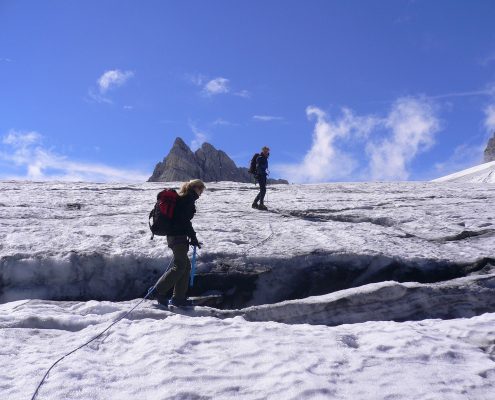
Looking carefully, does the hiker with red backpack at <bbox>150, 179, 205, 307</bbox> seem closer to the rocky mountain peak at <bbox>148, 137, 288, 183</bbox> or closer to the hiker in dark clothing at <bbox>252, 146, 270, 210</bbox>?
the hiker in dark clothing at <bbox>252, 146, 270, 210</bbox>

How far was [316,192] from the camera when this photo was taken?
62.1 feet

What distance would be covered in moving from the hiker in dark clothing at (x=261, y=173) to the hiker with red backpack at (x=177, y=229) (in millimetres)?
6756

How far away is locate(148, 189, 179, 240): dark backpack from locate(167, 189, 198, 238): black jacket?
98 mm

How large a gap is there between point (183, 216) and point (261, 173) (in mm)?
7130

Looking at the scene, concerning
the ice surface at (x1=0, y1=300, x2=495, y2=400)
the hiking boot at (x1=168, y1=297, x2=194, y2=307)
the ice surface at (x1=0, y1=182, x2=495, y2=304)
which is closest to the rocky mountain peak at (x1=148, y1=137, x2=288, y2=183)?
the ice surface at (x1=0, y1=182, x2=495, y2=304)

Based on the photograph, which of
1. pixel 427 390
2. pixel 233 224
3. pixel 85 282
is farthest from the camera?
pixel 233 224

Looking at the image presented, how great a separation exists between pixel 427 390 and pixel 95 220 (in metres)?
9.89

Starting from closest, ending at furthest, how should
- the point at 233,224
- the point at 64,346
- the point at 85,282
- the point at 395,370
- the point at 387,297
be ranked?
the point at 395,370
the point at 64,346
the point at 387,297
the point at 85,282
the point at 233,224

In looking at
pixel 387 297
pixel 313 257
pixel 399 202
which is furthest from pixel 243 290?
pixel 399 202

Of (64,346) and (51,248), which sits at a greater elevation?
(51,248)

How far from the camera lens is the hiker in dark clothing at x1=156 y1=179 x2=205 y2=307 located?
25.3 feet

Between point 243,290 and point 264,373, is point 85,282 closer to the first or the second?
point 243,290

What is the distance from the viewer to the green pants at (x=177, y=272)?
7785mm

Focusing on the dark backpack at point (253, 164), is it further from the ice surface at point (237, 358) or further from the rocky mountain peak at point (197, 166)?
the rocky mountain peak at point (197, 166)
